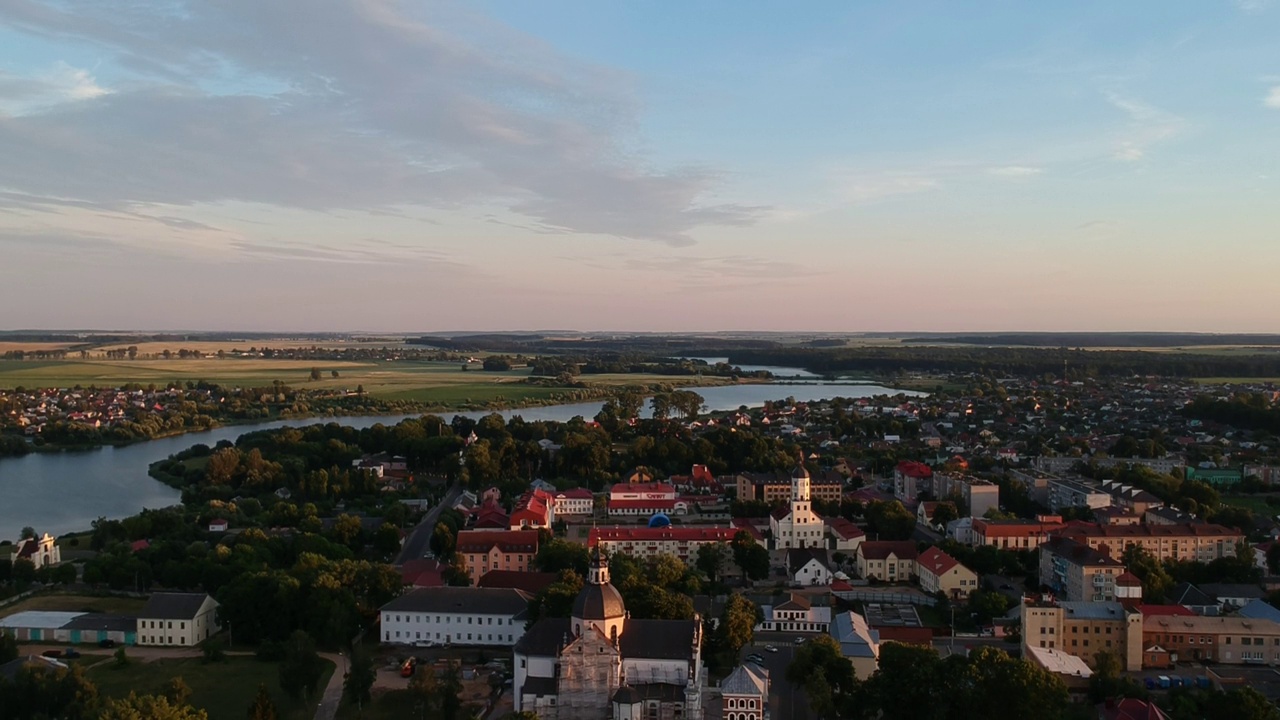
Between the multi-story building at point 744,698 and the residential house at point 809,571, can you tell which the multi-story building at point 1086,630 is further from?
the residential house at point 809,571

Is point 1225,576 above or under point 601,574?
under

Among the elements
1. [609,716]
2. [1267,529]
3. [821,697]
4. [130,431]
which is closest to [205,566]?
[609,716]

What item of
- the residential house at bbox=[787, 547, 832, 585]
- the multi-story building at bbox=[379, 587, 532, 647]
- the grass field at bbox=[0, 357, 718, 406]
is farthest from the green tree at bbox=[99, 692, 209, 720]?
the grass field at bbox=[0, 357, 718, 406]

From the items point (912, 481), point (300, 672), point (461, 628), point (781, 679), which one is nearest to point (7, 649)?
point (300, 672)

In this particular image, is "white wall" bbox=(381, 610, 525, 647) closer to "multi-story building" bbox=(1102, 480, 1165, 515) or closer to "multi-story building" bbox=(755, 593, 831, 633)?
"multi-story building" bbox=(755, 593, 831, 633)

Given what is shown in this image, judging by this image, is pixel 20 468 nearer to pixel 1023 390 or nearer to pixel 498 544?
pixel 498 544

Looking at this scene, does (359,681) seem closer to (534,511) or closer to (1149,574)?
(534,511)
